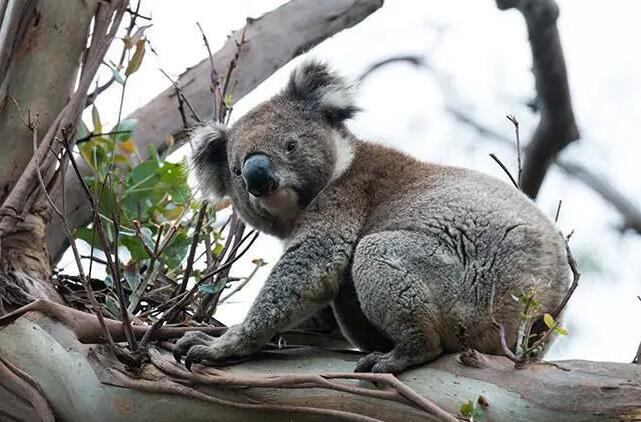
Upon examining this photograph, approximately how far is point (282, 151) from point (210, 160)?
0.54m

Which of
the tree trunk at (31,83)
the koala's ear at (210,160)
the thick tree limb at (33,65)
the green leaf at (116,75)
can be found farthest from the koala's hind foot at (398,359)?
the green leaf at (116,75)

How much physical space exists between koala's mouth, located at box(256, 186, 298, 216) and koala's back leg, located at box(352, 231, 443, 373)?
544 millimetres

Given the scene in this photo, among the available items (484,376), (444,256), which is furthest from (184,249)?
(484,376)

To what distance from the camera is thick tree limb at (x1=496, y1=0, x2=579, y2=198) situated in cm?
422

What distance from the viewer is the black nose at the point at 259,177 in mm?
3742

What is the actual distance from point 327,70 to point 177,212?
1.23 m

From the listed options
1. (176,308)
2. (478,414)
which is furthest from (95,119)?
(478,414)

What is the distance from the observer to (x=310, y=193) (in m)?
3.97

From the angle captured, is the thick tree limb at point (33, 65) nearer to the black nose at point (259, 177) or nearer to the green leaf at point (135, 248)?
the green leaf at point (135, 248)

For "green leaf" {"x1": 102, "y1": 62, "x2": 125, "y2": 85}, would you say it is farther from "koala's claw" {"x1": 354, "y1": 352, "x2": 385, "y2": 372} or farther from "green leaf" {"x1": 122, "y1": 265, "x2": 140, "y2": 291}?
"koala's claw" {"x1": 354, "y1": 352, "x2": 385, "y2": 372}

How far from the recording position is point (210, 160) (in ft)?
14.4

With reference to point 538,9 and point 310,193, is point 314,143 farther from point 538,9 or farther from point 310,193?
point 538,9

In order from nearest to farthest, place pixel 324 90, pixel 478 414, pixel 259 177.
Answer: pixel 478 414
pixel 259 177
pixel 324 90

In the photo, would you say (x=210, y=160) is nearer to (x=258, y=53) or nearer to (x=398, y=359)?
(x=398, y=359)
